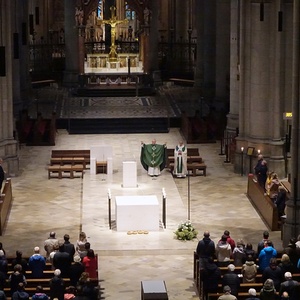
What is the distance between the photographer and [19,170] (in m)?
43.1

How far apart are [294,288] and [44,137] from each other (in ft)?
81.7

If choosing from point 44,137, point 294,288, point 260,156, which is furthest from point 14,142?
point 294,288

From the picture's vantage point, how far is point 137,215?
33.6 m

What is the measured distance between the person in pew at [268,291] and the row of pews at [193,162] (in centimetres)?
1693

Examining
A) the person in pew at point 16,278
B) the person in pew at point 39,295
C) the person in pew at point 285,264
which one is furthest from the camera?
the person in pew at point 285,264

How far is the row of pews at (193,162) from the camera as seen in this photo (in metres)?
41.8

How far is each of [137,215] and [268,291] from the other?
9747 mm

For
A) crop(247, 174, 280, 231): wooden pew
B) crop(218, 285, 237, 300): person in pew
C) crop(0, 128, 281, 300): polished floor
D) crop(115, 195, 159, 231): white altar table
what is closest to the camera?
crop(218, 285, 237, 300): person in pew

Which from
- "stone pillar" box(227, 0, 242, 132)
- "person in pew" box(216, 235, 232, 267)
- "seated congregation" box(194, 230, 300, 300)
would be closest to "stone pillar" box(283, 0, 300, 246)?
"seated congregation" box(194, 230, 300, 300)

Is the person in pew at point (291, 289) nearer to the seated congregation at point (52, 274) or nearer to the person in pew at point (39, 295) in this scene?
the seated congregation at point (52, 274)

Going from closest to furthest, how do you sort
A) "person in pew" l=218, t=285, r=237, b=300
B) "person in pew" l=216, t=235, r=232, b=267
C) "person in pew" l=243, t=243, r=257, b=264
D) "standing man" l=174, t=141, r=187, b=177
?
"person in pew" l=218, t=285, r=237, b=300 → "person in pew" l=243, t=243, r=257, b=264 → "person in pew" l=216, t=235, r=232, b=267 → "standing man" l=174, t=141, r=187, b=177

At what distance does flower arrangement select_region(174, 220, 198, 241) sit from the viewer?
32906mm

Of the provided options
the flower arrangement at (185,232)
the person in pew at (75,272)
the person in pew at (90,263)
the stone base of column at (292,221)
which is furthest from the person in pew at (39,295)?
the stone base of column at (292,221)

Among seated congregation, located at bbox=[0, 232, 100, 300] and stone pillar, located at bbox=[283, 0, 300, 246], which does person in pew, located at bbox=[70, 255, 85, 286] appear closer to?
seated congregation, located at bbox=[0, 232, 100, 300]
